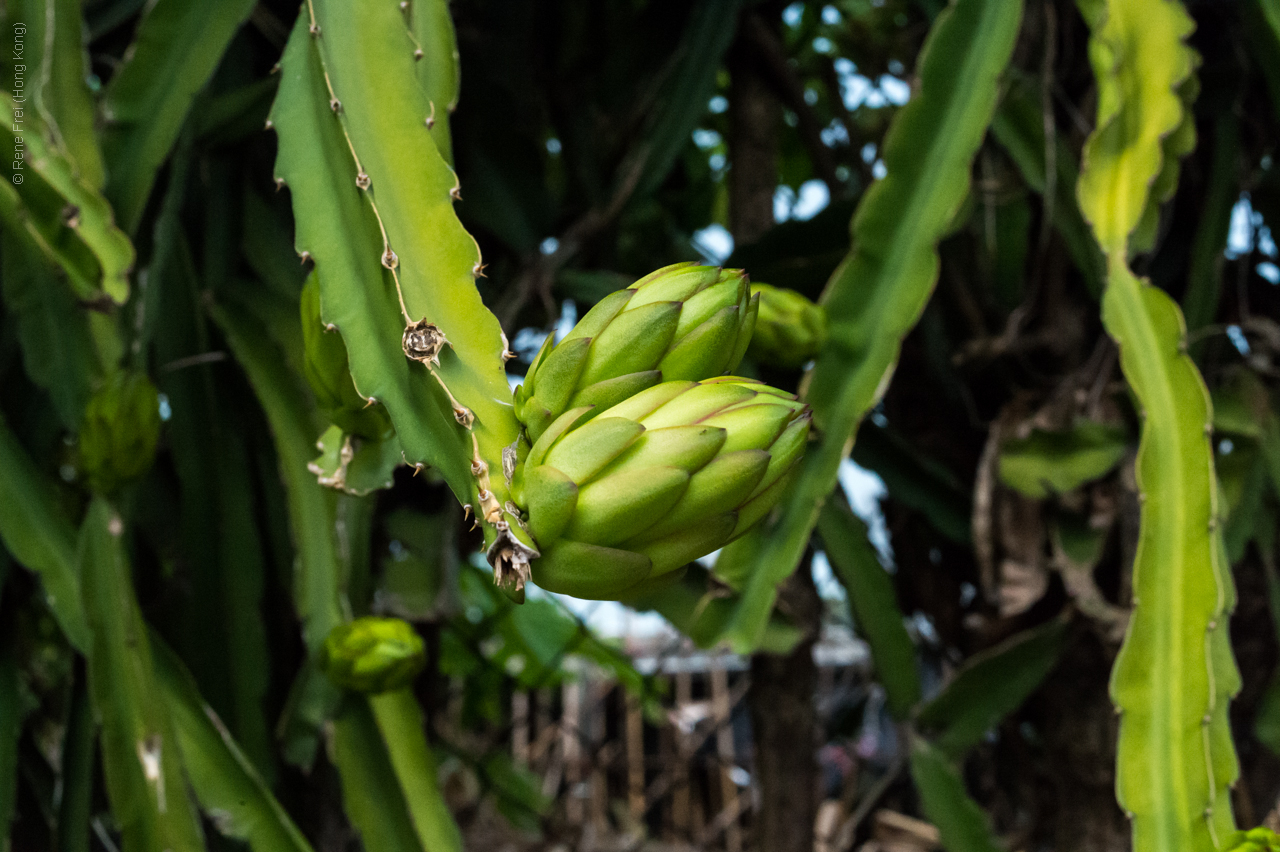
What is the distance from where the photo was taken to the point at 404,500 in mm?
979

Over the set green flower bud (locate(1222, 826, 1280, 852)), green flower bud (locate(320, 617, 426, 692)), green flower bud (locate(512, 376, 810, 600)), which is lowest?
green flower bud (locate(1222, 826, 1280, 852))

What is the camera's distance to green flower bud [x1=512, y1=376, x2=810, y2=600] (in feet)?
1.06

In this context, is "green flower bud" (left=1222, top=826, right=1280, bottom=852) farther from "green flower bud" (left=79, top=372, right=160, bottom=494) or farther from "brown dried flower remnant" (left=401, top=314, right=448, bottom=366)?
"green flower bud" (left=79, top=372, right=160, bottom=494)

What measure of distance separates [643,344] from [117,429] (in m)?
0.47

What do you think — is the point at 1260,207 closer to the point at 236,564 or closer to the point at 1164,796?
the point at 1164,796

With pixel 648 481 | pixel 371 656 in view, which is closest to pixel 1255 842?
pixel 648 481

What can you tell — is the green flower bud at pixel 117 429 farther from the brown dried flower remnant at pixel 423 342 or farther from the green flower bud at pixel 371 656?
the brown dried flower remnant at pixel 423 342

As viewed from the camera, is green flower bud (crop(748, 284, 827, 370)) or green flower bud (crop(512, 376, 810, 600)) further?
green flower bud (crop(748, 284, 827, 370))

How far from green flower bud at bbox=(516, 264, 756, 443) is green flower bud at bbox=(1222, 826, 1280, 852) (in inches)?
14.1

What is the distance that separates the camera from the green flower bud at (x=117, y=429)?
680 mm

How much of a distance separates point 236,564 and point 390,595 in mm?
136

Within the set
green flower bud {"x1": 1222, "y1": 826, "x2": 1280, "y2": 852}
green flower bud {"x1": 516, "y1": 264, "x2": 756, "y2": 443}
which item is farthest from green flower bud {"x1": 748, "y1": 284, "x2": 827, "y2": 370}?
green flower bud {"x1": 1222, "y1": 826, "x2": 1280, "y2": 852}

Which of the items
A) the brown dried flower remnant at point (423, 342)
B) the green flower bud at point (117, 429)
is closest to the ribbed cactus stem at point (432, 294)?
the brown dried flower remnant at point (423, 342)

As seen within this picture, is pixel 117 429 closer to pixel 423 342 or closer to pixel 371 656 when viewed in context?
pixel 371 656
